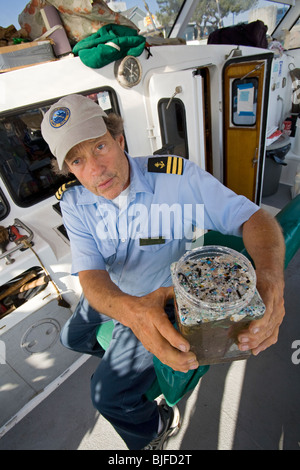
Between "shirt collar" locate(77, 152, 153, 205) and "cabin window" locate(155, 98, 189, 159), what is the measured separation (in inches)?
60.4

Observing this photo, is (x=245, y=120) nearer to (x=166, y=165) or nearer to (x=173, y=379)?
(x=166, y=165)

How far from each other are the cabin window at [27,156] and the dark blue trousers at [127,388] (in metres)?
1.56

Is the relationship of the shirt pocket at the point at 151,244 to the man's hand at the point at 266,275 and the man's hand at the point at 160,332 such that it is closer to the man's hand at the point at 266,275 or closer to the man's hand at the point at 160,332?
→ the man's hand at the point at 266,275

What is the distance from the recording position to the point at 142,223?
1373 millimetres

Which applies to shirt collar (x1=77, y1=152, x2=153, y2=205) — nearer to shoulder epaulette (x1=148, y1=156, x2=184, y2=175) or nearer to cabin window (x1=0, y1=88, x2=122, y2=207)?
shoulder epaulette (x1=148, y1=156, x2=184, y2=175)

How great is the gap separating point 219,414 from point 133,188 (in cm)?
160

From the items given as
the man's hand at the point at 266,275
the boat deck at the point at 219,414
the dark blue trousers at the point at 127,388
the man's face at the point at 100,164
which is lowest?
the boat deck at the point at 219,414

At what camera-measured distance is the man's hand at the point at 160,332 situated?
2.14ft

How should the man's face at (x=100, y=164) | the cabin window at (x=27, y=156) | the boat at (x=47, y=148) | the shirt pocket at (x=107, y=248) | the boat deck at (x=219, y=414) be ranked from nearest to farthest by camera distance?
the man's face at (x=100, y=164) < the shirt pocket at (x=107, y=248) < the boat deck at (x=219, y=414) < the boat at (x=47, y=148) < the cabin window at (x=27, y=156)

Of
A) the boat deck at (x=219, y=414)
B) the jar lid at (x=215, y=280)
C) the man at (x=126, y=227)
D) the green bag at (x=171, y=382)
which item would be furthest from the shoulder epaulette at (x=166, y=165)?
the boat deck at (x=219, y=414)

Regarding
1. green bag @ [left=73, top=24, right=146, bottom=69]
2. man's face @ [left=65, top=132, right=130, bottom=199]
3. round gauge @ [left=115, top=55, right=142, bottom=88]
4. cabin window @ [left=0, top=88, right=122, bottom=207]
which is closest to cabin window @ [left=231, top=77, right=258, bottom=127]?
round gauge @ [left=115, top=55, right=142, bottom=88]

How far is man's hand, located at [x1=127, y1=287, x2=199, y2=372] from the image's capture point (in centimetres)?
65

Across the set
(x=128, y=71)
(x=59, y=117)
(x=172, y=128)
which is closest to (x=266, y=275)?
(x=59, y=117)
